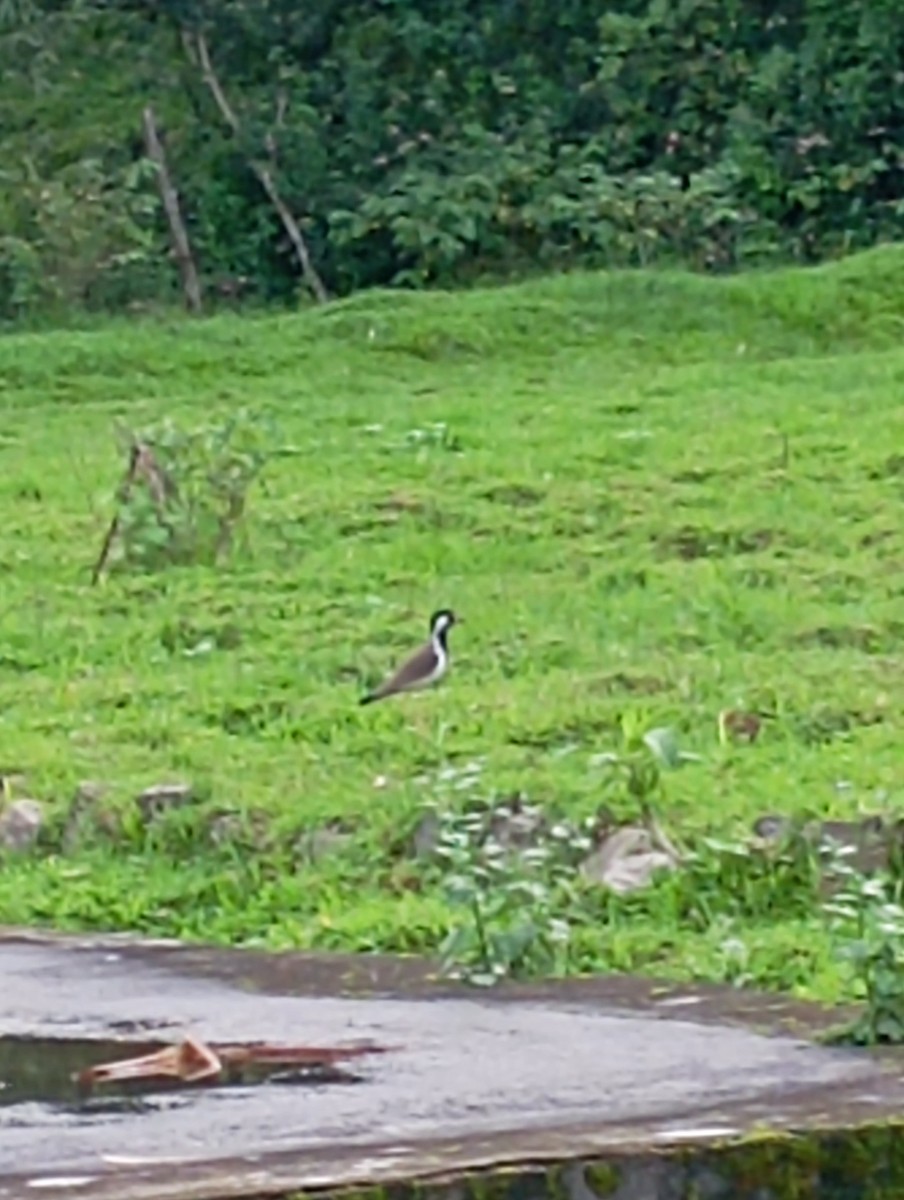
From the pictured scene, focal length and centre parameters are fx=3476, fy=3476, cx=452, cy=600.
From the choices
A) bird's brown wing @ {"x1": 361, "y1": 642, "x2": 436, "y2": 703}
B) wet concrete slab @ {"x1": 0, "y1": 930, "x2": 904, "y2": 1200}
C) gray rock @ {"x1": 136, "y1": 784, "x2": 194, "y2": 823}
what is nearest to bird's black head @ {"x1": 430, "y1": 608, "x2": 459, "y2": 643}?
bird's brown wing @ {"x1": 361, "y1": 642, "x2": 436, "y2": 703}

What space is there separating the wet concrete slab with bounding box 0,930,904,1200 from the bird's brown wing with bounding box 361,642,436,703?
207 cm

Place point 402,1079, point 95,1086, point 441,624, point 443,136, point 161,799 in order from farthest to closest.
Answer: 1. point 443,136
2. point 441,624
3. point 161,799
4. point 95,1086
5. point 402,1079

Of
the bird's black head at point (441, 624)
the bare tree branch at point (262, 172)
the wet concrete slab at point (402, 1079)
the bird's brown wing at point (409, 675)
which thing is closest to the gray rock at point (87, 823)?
the bird's brown wing at point (409, 675)

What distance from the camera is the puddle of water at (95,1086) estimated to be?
5.35m

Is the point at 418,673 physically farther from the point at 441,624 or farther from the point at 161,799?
the point at 161,799

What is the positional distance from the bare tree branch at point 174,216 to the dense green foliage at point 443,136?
4.3 inches

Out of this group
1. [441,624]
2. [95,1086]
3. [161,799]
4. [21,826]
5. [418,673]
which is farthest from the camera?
[441,624]

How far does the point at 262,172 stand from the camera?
739 inches

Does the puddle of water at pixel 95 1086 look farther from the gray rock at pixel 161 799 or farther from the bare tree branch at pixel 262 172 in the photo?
the bare tree branch at pixel 262 172

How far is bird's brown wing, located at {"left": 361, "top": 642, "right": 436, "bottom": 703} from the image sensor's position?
29.6 feet

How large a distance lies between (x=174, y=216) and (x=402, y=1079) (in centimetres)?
1340

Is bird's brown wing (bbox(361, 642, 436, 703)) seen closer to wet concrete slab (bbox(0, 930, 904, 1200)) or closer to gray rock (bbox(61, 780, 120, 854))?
gray rock (bbox(61, 780, 120, 854))

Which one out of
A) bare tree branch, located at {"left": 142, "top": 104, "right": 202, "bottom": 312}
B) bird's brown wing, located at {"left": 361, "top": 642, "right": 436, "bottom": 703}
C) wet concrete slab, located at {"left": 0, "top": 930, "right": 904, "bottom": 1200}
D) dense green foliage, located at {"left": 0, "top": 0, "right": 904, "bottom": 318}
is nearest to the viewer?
wet concrete slab, located at {"left": 0, "top": 930, "right": 904, "bottom": 1200}

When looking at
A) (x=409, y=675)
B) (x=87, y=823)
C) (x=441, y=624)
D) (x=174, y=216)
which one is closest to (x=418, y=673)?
(x=409, y=675)
